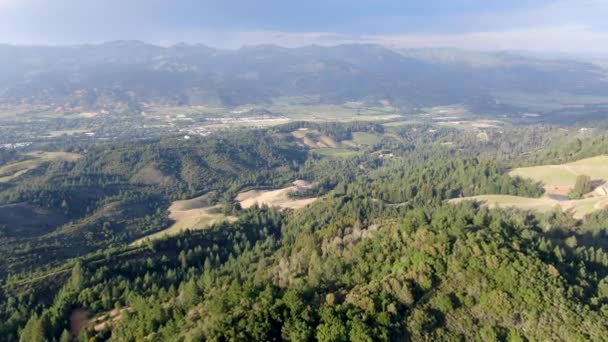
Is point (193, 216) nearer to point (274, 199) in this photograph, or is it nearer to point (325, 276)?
point (274, 199)

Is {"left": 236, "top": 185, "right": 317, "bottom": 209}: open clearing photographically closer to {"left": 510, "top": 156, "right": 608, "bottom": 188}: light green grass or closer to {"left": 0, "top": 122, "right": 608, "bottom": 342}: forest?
{"left": 0, "top": 122, "right": 608, "bottom": 342}: forest

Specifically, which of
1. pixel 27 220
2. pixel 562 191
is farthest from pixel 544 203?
pixel 27 220

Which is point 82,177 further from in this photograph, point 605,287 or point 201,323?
point 605,287

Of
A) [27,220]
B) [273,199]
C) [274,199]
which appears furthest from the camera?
[273,199]

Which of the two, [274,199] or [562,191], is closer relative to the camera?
[562,191]

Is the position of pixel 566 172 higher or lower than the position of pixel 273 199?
higher

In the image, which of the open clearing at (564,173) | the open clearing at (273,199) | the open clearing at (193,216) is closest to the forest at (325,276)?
the open clearing at (193,216)
